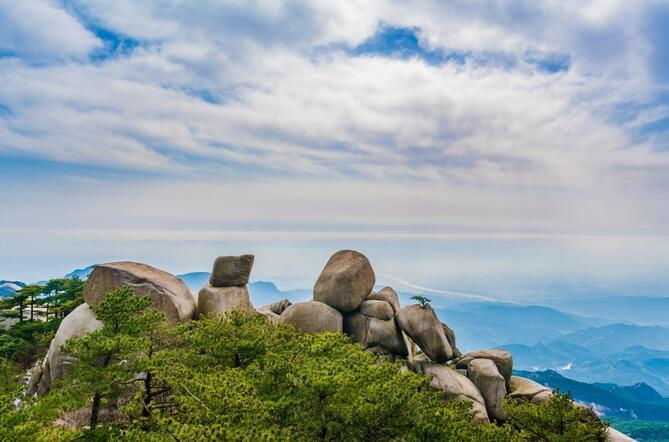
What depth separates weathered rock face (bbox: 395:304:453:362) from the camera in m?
25.3

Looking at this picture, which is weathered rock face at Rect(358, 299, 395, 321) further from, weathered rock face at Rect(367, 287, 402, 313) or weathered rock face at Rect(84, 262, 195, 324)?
weathered rock face at Rect(84, 262, 195, 324)

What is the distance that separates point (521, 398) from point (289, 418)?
1852cm

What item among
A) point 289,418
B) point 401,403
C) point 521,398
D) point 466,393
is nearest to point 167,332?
point 289,418

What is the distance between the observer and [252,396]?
11438 mm

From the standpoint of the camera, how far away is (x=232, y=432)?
363 inches

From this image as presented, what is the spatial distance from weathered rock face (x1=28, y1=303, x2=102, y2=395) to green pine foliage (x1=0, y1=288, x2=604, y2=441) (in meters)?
7.59

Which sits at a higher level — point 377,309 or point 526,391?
point 377,309

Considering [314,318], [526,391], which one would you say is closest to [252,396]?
[314,318]

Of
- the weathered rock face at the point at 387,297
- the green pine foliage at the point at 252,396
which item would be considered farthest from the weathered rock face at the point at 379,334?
the green pine foliage at the point at 252,396

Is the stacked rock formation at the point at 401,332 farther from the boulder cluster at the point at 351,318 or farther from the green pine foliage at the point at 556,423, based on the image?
the green pine foliage at the point at 556,423

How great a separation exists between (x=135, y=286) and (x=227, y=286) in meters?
6.59

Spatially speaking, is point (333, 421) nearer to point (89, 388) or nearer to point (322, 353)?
point (322, 353)

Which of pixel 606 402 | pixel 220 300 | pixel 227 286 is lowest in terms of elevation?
pixel 606 402

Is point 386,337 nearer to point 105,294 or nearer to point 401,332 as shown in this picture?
point 401,332
